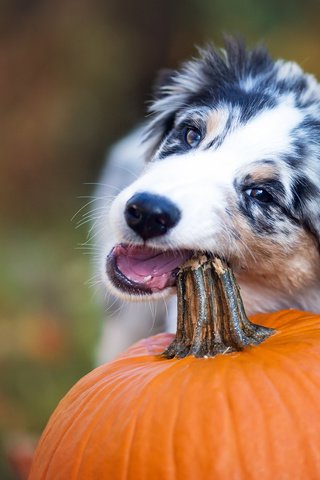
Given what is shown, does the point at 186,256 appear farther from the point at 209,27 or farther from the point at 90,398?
the point at 209,27

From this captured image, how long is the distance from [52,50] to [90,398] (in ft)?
16.3

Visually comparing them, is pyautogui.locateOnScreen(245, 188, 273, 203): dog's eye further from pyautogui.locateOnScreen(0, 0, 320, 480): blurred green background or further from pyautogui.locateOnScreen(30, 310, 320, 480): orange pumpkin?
pyautogui.locateOnScreen(0, 0, 320, 480): blurred green background

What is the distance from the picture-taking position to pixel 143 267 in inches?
103

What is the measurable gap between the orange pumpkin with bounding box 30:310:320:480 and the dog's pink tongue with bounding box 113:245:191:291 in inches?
16.2

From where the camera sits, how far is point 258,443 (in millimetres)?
1910

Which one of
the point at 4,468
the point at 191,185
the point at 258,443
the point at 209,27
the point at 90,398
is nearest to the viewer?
the point at 258,443

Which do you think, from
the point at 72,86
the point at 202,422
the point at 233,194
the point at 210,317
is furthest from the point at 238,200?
the point at 72,86

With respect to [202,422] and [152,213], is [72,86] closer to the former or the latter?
[152,213]

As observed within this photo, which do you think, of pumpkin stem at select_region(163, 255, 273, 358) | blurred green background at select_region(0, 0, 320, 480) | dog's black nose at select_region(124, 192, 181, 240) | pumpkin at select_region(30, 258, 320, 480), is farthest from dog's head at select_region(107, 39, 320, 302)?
blurred green background at select_region(0, 0, 320, 480)

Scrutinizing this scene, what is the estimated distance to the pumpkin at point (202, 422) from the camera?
6.26ft

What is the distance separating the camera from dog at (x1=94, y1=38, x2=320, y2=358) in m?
2.39

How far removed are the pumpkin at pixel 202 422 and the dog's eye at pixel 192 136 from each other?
921 mm

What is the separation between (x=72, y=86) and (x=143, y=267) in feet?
13.9

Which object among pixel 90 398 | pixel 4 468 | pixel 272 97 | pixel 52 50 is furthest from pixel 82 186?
pixel 90 398
